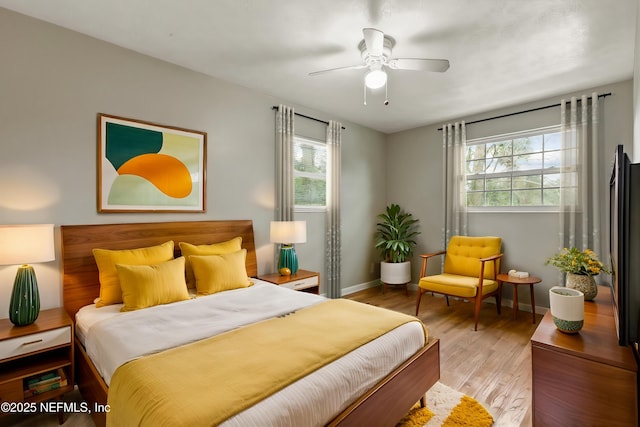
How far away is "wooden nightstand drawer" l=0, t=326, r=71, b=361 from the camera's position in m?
1.76

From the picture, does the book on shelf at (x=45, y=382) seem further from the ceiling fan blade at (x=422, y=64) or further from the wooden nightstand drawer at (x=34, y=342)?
the ceiling fan blade at (x=422, y=64)

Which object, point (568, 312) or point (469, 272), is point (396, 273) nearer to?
point (469, 272)

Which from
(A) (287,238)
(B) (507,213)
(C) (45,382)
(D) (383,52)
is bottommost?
(C) (45,382)

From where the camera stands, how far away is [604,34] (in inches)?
95.1

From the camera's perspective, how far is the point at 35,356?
203 centimetres

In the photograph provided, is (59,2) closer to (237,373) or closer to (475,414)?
(237,373)

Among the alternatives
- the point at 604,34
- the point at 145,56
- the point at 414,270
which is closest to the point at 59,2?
the point at 145,56

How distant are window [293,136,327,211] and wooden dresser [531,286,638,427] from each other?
2.96 metres

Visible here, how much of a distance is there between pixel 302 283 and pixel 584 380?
2384mm

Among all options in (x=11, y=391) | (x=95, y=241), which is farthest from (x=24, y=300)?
(x=95, y=241)

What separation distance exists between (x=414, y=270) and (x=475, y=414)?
3.19m

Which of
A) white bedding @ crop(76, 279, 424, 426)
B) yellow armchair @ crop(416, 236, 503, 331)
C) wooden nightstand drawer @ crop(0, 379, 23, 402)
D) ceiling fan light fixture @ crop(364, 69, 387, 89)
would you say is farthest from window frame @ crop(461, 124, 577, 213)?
wooden nightstand drawer @ crop(0, 379, 23, 402)

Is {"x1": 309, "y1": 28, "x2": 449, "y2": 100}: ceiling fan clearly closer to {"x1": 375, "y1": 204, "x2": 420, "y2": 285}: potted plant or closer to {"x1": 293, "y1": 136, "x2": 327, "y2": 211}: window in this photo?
{"x1": 293, "y1": 136, "x2": 327, "y2": 211}: window

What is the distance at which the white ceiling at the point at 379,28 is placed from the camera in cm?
212
